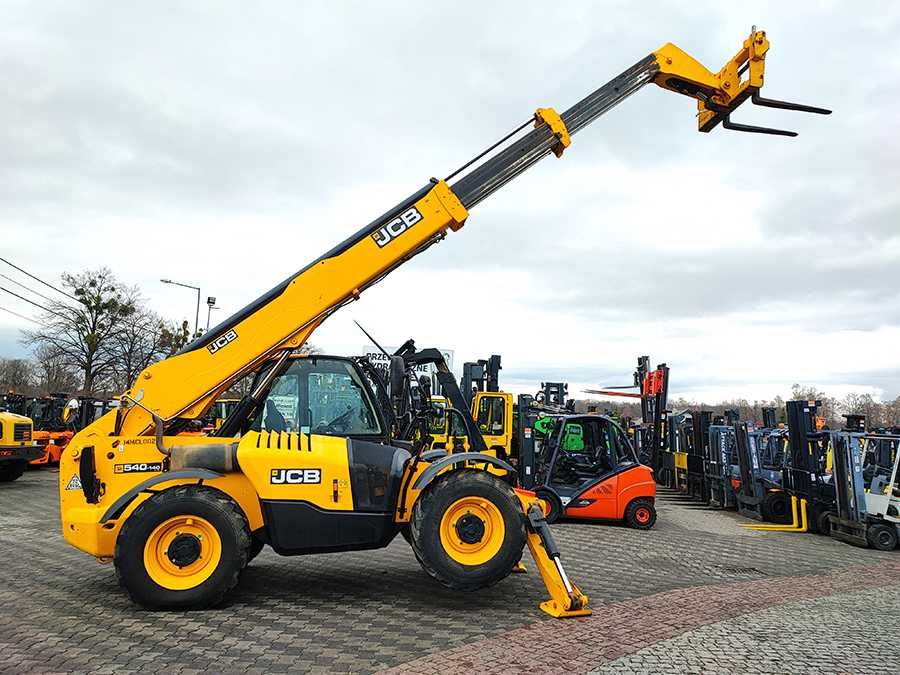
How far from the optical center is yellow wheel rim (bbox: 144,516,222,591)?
590 cm

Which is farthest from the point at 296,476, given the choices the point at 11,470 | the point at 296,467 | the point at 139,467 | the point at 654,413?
the point at 654,413

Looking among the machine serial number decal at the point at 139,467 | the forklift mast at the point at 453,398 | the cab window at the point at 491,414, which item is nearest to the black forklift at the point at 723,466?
the cab window at the point at 491,414

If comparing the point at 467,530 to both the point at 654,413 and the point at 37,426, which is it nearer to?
the point at 654,413

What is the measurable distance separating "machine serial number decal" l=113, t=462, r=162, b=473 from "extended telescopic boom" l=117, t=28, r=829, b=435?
12.4 inches

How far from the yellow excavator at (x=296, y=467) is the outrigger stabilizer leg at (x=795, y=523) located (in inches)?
302

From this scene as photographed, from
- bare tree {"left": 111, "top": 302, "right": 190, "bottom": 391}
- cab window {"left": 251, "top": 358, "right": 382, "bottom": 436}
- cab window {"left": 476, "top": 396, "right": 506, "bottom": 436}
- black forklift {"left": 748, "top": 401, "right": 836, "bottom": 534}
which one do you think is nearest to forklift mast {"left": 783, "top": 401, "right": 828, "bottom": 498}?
black forklift {"left": 748, "top": 401, "right": 836, "bottom": 534}

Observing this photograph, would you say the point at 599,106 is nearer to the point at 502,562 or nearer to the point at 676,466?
the point at 502,562

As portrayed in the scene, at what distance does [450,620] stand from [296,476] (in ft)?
6.02

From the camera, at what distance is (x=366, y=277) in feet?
23.2

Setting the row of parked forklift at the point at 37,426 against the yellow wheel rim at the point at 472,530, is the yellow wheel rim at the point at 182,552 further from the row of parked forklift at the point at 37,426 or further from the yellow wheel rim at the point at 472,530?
the row of parked forklift at the point at 37,426

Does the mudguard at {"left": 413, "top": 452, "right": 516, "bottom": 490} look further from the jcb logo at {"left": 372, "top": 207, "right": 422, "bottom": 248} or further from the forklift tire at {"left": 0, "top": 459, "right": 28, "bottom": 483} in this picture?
the forklift tire at {"left": 0, "top": 459, "right": 28, "bottom": 483}

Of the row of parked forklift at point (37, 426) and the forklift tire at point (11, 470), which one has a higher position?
the row of parked forklift at point (37, 426)

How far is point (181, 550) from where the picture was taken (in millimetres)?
5926

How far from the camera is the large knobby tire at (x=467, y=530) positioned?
19.9 feet
